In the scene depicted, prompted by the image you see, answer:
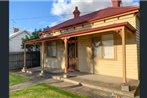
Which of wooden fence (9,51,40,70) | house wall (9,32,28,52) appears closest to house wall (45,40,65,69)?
wooden fence (9,51,40,70)

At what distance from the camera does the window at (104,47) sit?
12.2 meters

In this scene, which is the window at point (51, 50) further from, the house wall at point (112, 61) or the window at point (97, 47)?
the window at point (97, 47)

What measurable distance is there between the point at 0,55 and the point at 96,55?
11971 millimetres

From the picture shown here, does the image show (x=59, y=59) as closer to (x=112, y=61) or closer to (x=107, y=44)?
(x=107, y=44)

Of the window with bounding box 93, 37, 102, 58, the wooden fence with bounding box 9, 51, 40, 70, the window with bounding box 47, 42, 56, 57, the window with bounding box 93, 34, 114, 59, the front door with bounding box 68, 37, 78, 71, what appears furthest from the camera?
the wooden fence with bounding box 9, 51, 40, 70

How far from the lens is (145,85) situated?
1.47 m

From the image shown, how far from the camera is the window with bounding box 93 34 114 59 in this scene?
39.9 feet

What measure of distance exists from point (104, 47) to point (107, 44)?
0.32m

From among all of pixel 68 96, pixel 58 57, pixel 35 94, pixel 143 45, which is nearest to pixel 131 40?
pixel 68 96

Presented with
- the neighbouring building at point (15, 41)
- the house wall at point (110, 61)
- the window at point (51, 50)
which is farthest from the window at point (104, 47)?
the neighbouring building at point (15, 41)

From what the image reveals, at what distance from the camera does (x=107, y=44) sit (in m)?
12.4

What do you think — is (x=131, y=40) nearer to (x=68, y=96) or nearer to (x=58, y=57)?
(x=68, y=96)

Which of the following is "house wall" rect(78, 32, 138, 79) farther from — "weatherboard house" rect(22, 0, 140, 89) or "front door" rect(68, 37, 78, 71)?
"front door" rect(68, 37, 78, 71)

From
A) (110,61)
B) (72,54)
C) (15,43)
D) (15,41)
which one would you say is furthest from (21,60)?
(110,61)
